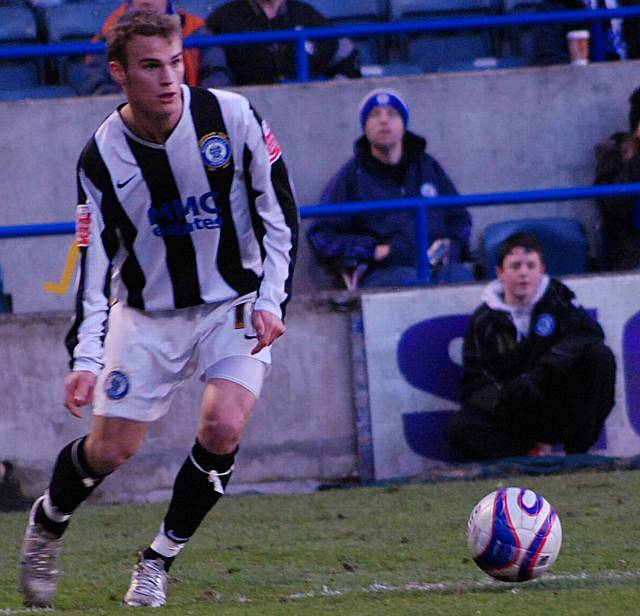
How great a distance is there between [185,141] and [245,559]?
188 cm

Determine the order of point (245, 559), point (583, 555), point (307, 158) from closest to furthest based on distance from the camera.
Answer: point (583, 555)
point (245, 559)
point (307, 158)

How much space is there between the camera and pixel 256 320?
4840 mm

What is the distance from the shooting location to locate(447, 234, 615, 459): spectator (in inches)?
316

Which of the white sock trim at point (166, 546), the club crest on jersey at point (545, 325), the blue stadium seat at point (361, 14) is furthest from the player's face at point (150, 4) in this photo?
the white sock trim at point (166, 546)

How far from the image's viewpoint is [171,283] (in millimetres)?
5012

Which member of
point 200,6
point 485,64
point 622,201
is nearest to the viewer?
point 622,201

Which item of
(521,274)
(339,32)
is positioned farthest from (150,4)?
(521,274)

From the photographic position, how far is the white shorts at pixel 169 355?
4926 millimetres

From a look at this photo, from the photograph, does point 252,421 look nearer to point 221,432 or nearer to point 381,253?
point 381,253

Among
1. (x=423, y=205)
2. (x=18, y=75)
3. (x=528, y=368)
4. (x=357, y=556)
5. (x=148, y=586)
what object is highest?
(x=18, y=75)

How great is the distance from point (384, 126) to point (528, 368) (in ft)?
5.66

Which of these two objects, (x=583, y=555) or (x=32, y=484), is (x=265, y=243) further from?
(x=32, y=484)

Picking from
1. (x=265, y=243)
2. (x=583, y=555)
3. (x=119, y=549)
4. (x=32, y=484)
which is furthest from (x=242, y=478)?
(x=265, y=243)

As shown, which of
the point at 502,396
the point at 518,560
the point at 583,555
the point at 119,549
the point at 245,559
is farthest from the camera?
the point at 502,396
